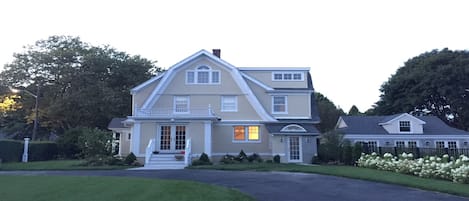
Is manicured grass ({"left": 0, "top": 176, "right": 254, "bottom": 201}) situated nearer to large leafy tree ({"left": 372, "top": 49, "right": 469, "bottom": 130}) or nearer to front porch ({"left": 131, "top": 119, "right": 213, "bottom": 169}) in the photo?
front porch ({"left": 131, "top": 119, "right": 213, "bottom": 169})

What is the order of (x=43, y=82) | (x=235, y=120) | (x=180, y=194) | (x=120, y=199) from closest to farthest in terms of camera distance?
(x=120, y=199) → (x=180, y=194) → (x=235, y=120) → (x=43, y=82)

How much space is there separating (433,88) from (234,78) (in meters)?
30.8

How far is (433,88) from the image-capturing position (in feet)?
152

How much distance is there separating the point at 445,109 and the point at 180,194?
157ft

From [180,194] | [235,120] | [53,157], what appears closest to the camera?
[180,194]

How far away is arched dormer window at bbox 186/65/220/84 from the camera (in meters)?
27.2

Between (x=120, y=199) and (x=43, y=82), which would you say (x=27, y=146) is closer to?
(x=43, y=82)

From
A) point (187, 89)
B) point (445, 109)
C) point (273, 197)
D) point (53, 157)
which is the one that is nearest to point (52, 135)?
point (53, 157)

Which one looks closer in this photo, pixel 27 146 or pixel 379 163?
pixel 379 163

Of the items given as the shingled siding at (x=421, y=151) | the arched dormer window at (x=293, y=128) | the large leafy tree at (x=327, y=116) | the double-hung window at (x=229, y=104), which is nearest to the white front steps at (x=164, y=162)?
the double-hung window at (x=229, y=104)

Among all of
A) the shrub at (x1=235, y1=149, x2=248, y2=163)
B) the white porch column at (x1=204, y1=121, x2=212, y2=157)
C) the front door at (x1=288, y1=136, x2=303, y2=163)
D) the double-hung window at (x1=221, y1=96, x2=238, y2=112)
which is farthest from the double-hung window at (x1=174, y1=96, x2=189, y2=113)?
the front door at (x1=288, y1=136, x2=303, y2=163)

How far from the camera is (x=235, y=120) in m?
26.3

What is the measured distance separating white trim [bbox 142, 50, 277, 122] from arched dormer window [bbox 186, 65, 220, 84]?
2.65ft

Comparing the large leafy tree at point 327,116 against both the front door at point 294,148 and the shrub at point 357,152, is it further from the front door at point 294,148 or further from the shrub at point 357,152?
the shrub at point 357,152
